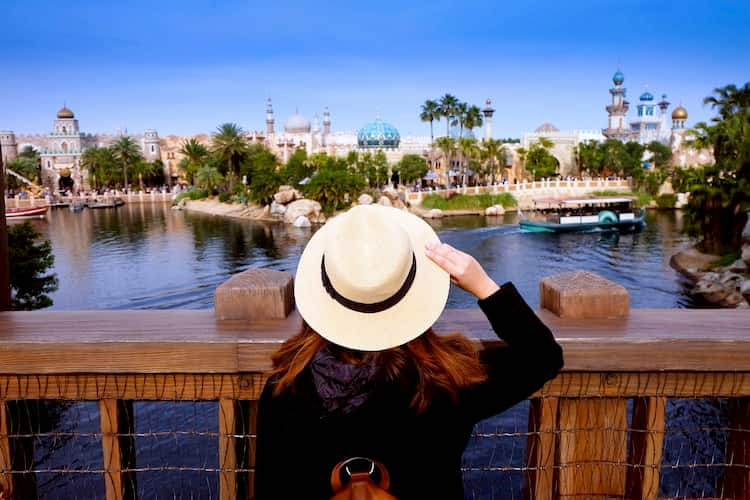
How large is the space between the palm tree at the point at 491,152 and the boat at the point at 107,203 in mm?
32000

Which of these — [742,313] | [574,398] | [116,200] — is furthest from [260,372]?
[116,200]

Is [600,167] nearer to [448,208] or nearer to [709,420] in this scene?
[448,208]

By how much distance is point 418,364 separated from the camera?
1.25 m

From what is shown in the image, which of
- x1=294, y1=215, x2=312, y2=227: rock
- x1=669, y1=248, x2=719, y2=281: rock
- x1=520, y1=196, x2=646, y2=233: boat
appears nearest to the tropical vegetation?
x1=669, y1=248, x2=719, y2=281: rock

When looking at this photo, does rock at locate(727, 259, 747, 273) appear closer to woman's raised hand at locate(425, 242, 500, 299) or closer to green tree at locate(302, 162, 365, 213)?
woman's raised hand at locate(425, 242, 500, 299)

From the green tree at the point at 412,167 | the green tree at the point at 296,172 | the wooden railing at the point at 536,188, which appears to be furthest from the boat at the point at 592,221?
the green tree at the point at 412,167

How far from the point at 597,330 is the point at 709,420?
1017 cm

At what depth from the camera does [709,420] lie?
1021cm

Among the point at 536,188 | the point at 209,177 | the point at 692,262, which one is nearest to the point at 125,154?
the point at 209,177

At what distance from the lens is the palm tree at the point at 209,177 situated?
54844mm

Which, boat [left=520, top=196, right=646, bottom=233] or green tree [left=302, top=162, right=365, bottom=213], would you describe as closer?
boat [left=520, top=196, right=646, bottom=233]

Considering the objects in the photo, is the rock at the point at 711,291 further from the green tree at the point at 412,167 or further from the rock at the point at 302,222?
the green tree at the point at 412,167

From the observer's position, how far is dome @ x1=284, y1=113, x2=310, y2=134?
73.2 meters

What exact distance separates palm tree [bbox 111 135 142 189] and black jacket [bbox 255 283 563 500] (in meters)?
67.1
